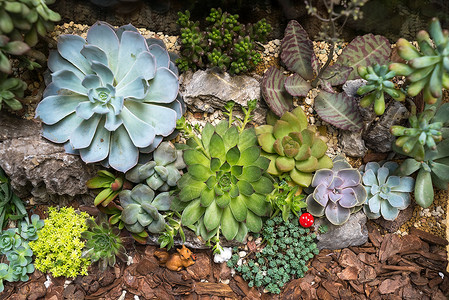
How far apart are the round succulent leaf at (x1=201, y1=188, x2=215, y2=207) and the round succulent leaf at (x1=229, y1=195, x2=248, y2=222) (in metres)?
0.14

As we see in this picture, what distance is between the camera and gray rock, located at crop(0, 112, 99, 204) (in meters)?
2.23

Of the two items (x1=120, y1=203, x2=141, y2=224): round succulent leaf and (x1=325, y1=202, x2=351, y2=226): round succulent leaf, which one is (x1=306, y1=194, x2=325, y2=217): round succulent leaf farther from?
(x1=120, y1=203, x2=141, y2=224): round succulent leaf

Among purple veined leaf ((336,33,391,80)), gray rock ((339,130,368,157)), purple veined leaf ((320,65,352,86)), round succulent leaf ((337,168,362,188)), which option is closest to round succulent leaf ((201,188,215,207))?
round succulent leaf ((337,168,362,188))

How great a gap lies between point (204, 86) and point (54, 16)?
1003mm

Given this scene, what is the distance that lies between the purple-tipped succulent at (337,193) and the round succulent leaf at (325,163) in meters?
0.02

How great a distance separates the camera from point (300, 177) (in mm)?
2420

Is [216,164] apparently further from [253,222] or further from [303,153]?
[303,153]

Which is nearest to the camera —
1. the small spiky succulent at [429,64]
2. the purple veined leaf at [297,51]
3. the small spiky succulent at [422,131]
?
the small spiky succulent at [429,64]

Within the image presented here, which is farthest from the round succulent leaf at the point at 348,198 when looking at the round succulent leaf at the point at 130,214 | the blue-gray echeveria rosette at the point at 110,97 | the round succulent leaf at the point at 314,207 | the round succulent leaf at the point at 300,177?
the round succulent leaf at the point at 130,214

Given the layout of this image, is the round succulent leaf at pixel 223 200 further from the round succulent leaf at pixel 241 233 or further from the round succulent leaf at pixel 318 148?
the round succulent leaf at pixel 318 148

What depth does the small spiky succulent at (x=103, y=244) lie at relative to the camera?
7.72 ft

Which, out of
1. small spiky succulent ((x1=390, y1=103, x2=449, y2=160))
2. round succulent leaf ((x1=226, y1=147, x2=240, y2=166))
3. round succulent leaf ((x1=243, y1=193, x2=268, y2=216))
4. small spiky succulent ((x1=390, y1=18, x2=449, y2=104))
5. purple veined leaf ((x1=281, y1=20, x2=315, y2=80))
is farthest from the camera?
purple veined leaf ((x1=281, y1=20, x2=315, y2=80))

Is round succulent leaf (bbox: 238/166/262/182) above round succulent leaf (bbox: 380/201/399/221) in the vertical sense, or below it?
above

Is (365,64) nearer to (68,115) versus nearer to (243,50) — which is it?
(243,50)
